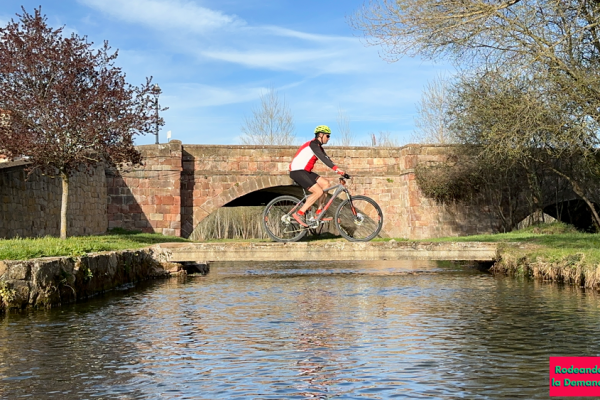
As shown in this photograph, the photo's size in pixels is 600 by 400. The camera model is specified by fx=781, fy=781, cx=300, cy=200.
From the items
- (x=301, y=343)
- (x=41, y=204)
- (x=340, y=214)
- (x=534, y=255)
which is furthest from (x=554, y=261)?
(x=41, y=204)

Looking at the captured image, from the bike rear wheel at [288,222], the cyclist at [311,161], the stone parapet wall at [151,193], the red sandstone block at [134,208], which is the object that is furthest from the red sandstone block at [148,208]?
the cyclist at [311,161]

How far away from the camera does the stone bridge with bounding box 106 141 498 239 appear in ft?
88.5

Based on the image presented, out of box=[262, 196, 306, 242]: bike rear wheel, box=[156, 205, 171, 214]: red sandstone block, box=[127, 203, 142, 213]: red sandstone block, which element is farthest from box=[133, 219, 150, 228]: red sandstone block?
box=[262, 196, 306, 242]: bike rear wheel

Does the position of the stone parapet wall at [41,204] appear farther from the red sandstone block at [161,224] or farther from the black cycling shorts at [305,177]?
the black cycling shorts at [305,177]

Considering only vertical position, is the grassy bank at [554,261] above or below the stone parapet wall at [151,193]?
below

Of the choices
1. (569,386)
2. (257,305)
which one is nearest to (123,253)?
(257,305)

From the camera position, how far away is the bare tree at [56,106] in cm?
1677

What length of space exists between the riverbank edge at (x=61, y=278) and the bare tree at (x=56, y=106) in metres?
4.00

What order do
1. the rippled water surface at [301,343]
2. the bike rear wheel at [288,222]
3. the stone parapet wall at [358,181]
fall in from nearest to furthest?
the rippled water surface at [301,343] < the bike rear wheel at [288,222] < the stone parapet wall at [358,181]

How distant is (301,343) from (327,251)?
610 cm

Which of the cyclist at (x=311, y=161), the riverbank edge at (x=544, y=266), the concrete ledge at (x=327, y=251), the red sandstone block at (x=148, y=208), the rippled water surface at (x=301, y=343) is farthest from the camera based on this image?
the red sandstone block at (x=148, y=208)

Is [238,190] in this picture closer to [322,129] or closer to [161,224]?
[161,224]

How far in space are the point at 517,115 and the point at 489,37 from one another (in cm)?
176

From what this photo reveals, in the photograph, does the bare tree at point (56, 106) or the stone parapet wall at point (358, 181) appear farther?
the stone parapet wall at point (358, 181)
